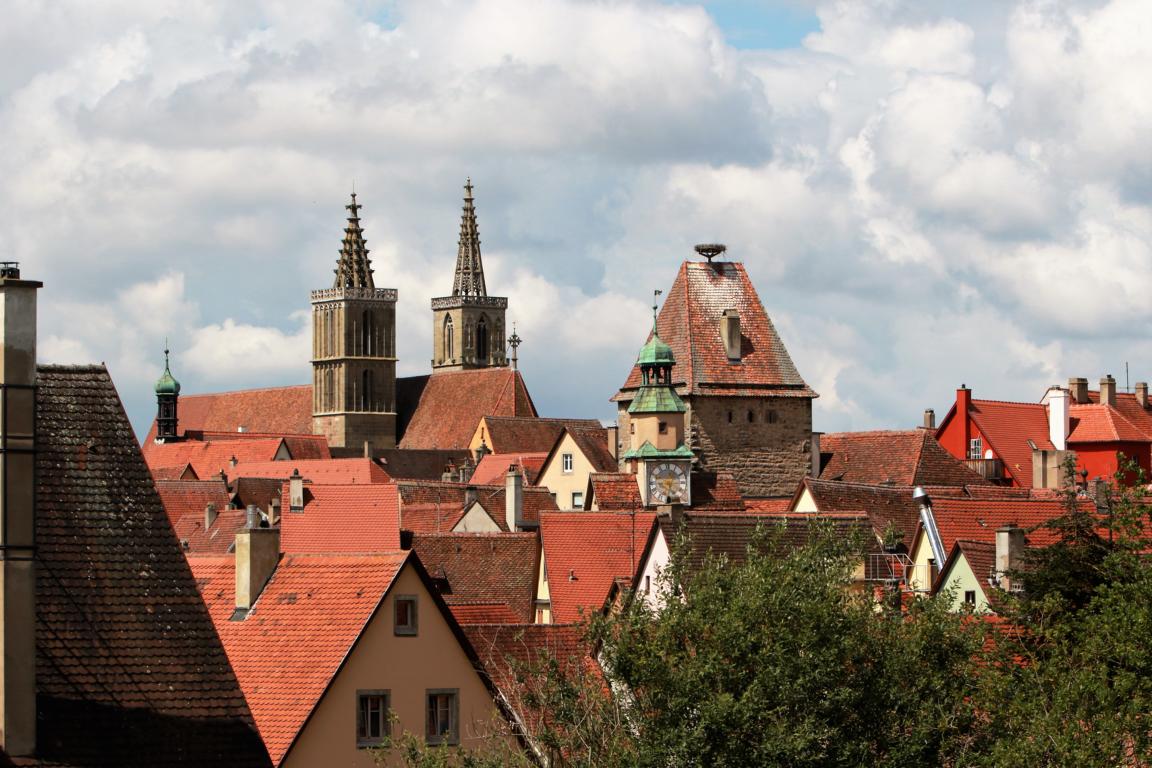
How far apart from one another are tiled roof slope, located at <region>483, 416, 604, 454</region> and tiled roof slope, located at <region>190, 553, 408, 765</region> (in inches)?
4539

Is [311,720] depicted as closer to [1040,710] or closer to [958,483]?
[1040,710]

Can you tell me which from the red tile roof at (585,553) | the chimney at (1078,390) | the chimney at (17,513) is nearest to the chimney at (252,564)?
the chimney at (17,513)

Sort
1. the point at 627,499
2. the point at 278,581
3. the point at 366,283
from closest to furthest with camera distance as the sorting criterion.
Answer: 1. the point at 278,581
2. the point at 627,499
3. the point at 366,283

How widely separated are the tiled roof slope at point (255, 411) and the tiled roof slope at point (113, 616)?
167 metres

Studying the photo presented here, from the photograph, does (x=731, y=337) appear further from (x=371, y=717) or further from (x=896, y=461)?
A: (x=371, y=717)

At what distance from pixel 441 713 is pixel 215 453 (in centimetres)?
11874

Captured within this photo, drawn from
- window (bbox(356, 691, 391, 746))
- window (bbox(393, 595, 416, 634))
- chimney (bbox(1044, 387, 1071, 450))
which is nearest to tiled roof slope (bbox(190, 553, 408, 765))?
window (bbox(393, 595, 416, 634))

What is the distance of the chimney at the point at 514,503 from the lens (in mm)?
70312

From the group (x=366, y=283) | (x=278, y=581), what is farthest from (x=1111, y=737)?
(x=366, y=283)

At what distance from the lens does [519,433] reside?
149375mm

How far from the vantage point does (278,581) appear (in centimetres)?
2944

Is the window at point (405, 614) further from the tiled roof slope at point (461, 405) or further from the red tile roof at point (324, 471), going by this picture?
the tiled roof slope at point (461, 405)

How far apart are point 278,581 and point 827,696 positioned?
7467 mm

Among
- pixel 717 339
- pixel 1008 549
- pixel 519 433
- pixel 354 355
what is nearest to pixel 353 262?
pixel 354 355
